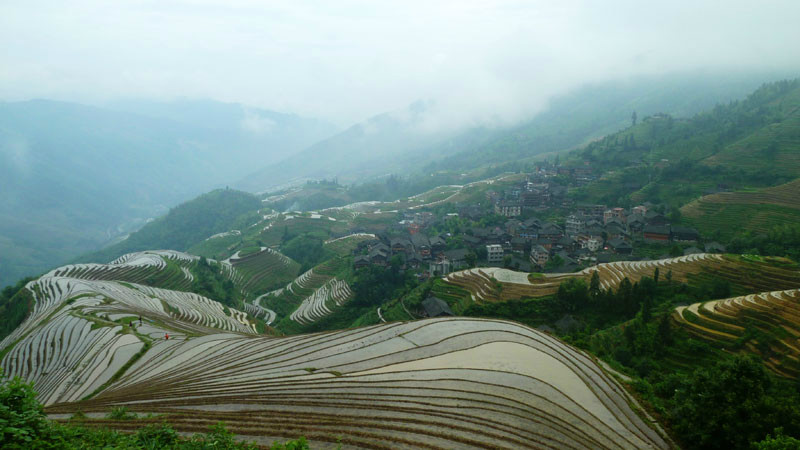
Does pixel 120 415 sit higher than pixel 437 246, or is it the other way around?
pixel 120 415

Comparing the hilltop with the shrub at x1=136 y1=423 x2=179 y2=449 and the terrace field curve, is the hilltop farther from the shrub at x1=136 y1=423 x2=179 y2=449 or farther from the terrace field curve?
the shrub at x1=136 y1=423 x2=179 y2=449

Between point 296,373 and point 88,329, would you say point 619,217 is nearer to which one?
point 296,373

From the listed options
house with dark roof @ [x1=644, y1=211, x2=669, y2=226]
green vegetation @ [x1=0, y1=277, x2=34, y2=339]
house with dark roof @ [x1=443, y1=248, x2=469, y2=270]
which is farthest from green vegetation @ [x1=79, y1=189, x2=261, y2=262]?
house with dark roof @ [x1=644, y1=211, x2=669, y2=226]

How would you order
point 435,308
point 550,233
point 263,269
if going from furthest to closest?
point 263,269 → point 550,233 → point 435,308

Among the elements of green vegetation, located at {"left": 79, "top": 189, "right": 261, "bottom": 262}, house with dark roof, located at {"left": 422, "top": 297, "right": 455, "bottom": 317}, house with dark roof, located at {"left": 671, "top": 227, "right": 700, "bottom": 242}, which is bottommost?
house with dark roof, located at {"left": 671, "top": 227, "right": 700, "bottom": 242}

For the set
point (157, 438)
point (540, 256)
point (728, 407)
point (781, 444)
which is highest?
point (157, 438)

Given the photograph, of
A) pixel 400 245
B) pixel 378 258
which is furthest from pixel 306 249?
pixel 378 258

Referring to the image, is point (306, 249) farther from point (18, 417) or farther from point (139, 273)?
point (18, 417)
